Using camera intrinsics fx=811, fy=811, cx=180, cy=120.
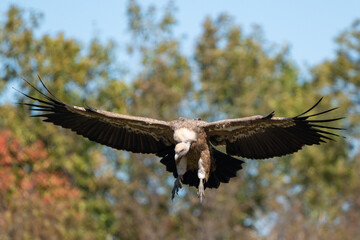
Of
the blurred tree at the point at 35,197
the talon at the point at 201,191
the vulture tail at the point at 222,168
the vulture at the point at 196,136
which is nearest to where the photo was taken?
the talon at the point at 201,191

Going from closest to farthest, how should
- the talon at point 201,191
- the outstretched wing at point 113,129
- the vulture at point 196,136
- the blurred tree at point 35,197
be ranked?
the talon at point 201,191, the vulture at point 196,136, the outstretched wing at point 113,129, the blurred tree at point 35,197

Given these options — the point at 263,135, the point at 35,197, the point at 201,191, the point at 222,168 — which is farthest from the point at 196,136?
the point at 35,197

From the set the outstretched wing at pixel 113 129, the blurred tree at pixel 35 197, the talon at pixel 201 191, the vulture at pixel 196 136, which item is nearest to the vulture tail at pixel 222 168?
the vulture at pixel 196 136

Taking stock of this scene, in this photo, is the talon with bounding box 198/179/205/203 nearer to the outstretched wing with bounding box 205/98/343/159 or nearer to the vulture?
the vulture

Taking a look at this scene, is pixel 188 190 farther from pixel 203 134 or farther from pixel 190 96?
pixel 203 134

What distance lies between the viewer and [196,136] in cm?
1202

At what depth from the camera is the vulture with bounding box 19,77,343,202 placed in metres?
12.0

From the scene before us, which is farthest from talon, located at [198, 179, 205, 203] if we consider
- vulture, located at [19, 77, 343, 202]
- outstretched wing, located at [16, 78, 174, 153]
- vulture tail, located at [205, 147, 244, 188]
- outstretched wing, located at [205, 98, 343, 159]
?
outstretched wing, located at [16, 78, 174, 153]

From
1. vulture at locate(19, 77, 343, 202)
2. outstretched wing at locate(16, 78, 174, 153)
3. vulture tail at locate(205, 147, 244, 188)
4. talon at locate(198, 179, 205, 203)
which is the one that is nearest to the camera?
talon at locate(198, 179, 205, 203)

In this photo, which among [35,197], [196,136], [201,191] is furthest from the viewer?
[35,197]

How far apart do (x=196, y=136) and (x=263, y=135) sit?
45.3 inches

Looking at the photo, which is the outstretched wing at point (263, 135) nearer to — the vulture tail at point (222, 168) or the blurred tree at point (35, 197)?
the vulture tail at point (222, 168)

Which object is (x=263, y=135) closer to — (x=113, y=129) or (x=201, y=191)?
(x=201, y=191)

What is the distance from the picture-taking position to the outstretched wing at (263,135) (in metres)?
12.0
